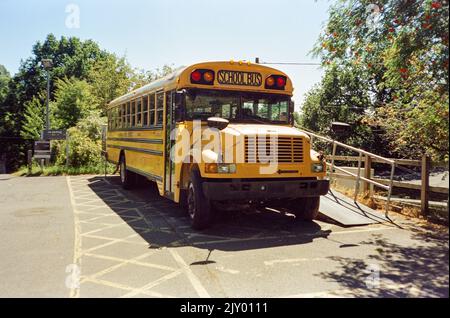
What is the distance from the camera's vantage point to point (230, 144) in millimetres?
6094

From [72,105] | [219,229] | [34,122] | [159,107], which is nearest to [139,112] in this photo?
[159,107]

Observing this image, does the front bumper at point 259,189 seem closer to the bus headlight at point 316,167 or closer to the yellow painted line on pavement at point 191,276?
the bus headlight at point 316,167

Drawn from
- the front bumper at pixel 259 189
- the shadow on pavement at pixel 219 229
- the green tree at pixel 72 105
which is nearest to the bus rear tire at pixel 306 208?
the shadow on pavement at pixel 219 229

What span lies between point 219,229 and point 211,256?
5.04 feet

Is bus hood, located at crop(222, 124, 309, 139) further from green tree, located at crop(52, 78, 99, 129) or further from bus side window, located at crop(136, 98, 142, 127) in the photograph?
green tree, located at crop(52, 78, 99, 129)

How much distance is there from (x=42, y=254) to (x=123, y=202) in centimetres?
437

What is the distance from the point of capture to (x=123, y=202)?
9.76 meters

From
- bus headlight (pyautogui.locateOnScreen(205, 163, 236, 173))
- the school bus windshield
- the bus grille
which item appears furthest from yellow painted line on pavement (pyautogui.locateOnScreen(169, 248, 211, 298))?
the school bus windshield

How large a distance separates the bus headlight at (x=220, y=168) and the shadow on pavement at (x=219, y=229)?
1056 mm

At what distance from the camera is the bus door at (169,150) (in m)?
7.24

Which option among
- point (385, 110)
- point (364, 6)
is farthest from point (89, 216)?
point (385, 110)
